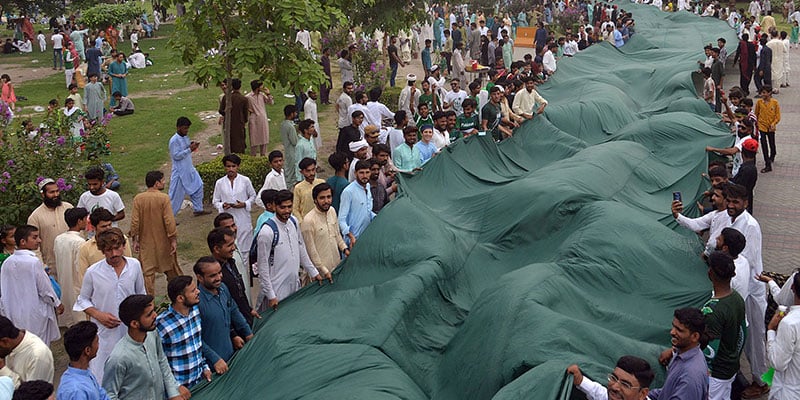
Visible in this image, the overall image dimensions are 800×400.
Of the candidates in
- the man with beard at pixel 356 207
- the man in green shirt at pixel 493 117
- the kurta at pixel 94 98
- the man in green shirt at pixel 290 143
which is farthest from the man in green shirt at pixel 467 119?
the kurta at pixel 94 98

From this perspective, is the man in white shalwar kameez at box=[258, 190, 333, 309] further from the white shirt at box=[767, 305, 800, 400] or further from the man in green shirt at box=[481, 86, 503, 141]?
the man in green shirt at box=[481, 86, 503, 141]

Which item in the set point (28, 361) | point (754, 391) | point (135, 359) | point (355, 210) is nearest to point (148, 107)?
point (355, 210)

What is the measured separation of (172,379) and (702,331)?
3.18 m

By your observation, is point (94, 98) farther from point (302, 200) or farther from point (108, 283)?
point (108, 283)

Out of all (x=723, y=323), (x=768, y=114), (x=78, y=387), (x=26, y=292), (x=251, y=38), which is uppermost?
(x=251, y=38)

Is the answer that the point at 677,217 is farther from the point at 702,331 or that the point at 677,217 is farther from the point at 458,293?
the point at 702,331

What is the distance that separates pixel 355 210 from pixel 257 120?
501cm

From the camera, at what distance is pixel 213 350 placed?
5316 millimetres

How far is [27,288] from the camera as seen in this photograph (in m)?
6.27

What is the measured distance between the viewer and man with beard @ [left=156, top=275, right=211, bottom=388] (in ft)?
16.3

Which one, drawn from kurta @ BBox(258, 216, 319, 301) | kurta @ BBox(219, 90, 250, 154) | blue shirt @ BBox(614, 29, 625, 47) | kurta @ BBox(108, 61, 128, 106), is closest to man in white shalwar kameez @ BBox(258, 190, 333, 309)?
kurta @ BBox(258, 216, 319, 301)

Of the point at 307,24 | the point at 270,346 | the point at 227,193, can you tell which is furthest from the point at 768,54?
the point at 270,346

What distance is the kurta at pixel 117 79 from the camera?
16328 millimetres

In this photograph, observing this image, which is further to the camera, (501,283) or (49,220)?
(49,220)
